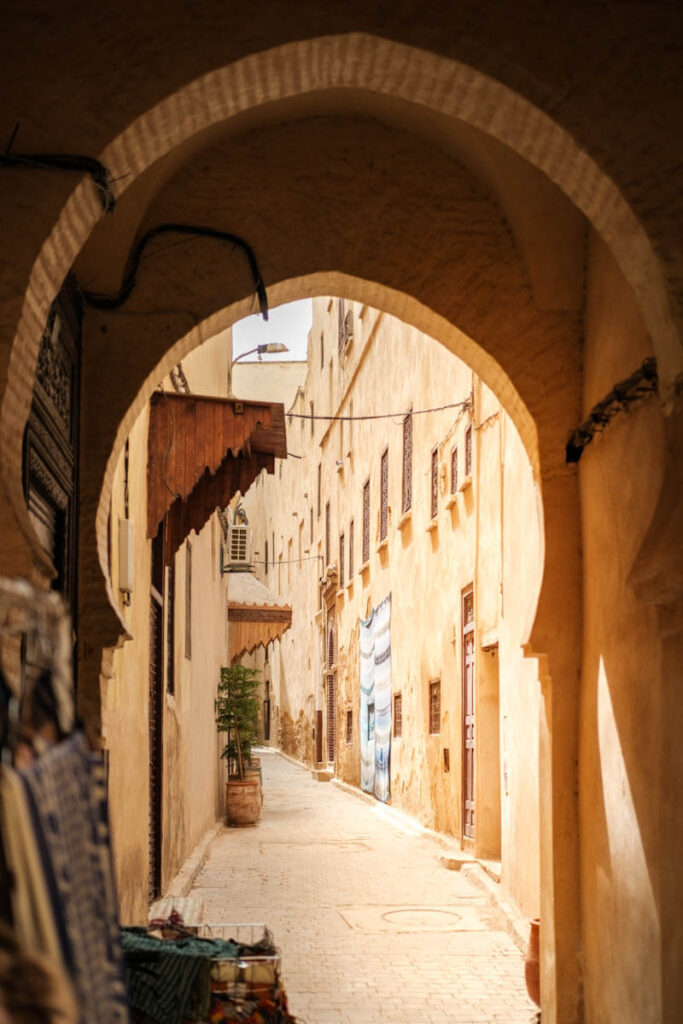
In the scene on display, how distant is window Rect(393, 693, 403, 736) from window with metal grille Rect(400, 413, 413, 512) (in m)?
2.92

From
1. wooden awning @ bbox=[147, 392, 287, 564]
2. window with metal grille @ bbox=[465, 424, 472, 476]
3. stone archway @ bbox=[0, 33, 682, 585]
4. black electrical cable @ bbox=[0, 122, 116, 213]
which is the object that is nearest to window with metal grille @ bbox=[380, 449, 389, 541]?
window with metal grille @ bbox=[465, 424, 472, 476]

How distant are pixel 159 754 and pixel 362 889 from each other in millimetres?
2714

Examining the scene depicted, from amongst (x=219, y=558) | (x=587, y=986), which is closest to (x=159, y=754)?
(x=587, y=986)

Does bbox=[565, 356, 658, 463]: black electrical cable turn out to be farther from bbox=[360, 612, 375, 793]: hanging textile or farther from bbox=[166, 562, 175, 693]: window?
bbox=[360, 612, 375, 793]: hanging textile

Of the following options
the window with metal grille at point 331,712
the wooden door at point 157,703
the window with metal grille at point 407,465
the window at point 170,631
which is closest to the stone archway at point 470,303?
the wooden door at point 157,703

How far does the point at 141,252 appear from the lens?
6.48 meters

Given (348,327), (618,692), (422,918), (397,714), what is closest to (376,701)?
(397,714)

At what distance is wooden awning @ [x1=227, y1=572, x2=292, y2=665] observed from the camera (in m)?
22.0

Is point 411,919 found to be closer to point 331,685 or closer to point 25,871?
point 25,871

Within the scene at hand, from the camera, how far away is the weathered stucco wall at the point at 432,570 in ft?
32.1

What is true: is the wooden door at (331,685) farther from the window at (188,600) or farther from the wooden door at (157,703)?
the wooden door at (157,703)

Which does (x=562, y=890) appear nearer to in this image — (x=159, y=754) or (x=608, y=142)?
(x=608, y=142)

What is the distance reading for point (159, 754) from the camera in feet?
32.9

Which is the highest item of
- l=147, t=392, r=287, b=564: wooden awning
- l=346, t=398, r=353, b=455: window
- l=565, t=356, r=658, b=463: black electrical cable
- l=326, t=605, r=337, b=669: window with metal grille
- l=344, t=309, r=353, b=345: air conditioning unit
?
l=344, t=309, r=353, b=345: air conditioning unit
